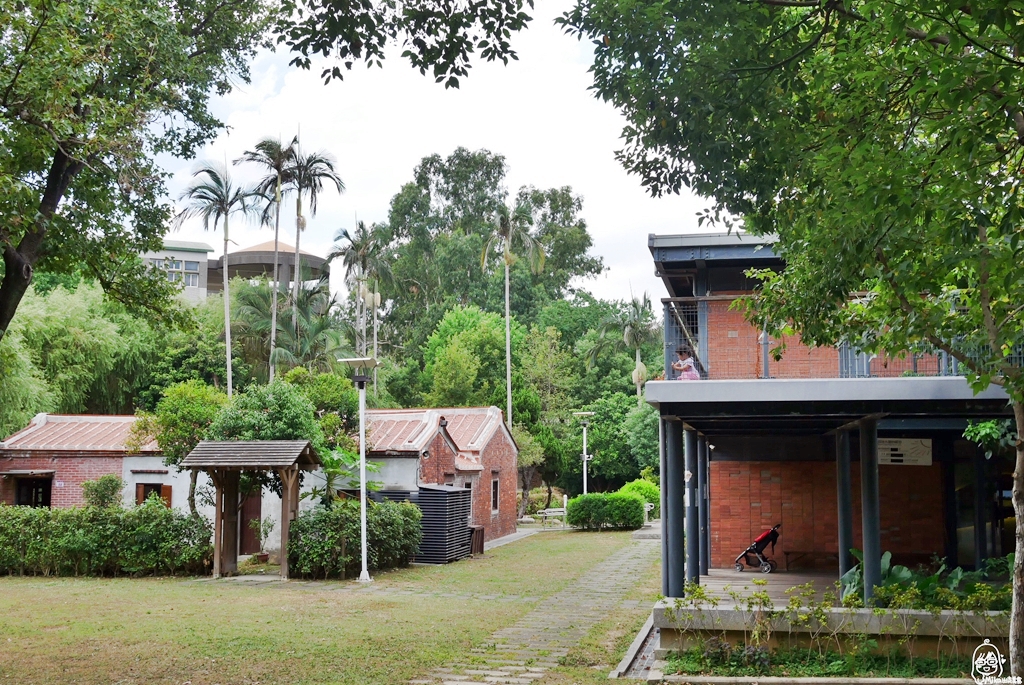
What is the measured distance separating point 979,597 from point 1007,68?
5.22 meters

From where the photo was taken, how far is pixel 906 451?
16156 millimetres

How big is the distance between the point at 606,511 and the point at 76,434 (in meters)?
17.4

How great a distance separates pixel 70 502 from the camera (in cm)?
2488

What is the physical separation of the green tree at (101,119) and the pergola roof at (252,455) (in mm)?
5102

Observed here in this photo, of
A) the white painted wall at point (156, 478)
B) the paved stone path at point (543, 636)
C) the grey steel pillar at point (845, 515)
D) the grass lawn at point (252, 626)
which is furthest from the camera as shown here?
the white painted wall at point (156, 478)

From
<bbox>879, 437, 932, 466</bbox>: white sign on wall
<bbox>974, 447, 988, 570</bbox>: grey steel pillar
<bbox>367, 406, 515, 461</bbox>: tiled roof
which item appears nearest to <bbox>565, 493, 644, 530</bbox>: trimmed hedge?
<bbox>367, 406, 515, 461</bbox>: tiled roof

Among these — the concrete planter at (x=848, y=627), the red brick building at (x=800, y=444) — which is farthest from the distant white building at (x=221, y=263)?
the concrete planter at (x=848, y=627)

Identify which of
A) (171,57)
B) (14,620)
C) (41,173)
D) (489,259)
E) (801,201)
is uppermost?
(489,259)

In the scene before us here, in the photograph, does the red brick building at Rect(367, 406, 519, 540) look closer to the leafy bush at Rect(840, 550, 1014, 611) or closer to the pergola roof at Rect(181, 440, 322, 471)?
the pergola roof at Rect(181, 440, 322, 471)

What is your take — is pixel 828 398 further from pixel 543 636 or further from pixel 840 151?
pixel 543 636

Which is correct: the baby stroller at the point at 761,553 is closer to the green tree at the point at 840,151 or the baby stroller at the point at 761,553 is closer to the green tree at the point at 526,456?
the green tree at the point at 840,151

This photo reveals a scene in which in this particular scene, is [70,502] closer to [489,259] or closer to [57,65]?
[57,65]

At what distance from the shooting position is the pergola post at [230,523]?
62.1ft

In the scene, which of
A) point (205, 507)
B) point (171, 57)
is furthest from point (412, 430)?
point (171, 57)
